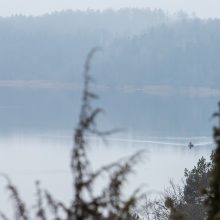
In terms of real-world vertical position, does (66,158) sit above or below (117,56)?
below

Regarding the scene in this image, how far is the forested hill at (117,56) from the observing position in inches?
3726

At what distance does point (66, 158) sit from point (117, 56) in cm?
7560

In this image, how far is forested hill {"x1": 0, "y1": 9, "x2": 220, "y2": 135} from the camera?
94644 millimetres

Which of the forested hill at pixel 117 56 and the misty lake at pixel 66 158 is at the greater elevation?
the forested hill at pixel 117 56

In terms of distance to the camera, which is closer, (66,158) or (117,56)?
(66,158)

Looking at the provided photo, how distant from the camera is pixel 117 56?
349 feet

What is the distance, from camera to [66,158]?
3131 centimetres

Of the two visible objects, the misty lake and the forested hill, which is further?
the forested hill

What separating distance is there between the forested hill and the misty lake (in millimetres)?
34724

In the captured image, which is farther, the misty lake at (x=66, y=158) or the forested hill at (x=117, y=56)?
the forested hill at (x=117, y=56)

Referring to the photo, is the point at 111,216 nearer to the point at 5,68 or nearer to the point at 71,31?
the point at 5,68

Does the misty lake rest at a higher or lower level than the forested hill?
lower

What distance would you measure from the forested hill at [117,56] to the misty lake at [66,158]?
1367 inches

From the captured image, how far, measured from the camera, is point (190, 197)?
11.1 metres
